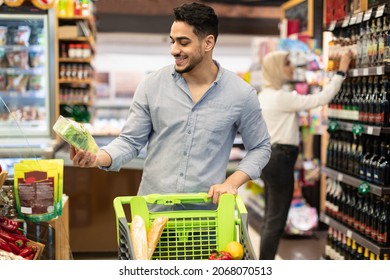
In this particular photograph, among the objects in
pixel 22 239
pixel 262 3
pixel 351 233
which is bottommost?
pixel 351 233

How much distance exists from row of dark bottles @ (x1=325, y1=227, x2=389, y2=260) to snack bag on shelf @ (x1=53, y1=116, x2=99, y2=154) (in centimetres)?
267

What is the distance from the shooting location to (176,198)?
293 cm

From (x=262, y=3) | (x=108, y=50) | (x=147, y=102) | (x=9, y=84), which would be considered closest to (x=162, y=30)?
(x=262, y=3)

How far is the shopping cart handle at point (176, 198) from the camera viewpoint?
2.92 metres

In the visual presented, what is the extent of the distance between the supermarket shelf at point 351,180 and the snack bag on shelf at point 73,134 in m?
2.45

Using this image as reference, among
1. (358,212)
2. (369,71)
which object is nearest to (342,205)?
(358,212)

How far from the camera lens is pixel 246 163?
314 cm

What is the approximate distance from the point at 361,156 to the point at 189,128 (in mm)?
2265

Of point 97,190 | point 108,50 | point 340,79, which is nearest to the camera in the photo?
point 340,79

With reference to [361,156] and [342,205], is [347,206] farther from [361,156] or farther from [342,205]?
[361,156]

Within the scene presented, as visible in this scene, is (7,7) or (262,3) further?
(262,3)

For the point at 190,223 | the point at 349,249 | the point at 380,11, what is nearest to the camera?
the point at 190,223

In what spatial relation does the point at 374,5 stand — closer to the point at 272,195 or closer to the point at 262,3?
the point at 272,195

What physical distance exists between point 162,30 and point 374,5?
9077mm
